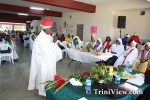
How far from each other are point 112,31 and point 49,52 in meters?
4.79

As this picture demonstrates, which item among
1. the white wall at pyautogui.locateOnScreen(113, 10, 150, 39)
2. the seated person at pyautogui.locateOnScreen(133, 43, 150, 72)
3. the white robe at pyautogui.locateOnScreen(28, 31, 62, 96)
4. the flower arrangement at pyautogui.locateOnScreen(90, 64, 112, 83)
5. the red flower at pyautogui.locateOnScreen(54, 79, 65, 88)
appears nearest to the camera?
the red flower at pyautogui.locateOnScreen(54, 79, 65, 88)

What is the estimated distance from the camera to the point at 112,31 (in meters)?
6.62

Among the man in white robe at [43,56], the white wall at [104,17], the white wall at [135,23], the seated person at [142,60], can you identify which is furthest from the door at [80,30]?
the man in white robe at [43,56]

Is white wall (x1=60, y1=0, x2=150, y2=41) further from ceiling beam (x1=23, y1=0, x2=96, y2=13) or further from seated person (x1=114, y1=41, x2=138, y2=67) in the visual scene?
seated person (x1=114, y1=41, x2=138, y2=67)

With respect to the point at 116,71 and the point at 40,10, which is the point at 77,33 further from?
the point at 116,71

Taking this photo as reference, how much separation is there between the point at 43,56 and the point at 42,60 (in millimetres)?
85

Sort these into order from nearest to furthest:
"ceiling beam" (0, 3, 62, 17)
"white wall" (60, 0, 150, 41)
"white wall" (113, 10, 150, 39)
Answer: "white wall" (60, 0, 150, 41) < "white wall" (113, 10, 150, 39) < "ceiling beam" (0, 3, 62, 17)

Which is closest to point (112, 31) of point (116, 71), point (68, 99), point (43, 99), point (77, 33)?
point (77, 33)


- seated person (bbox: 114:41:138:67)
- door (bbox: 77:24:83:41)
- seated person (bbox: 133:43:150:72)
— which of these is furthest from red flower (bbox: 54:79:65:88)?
door (bbox: 77:24:83:41)

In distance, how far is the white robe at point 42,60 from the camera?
2.54 m

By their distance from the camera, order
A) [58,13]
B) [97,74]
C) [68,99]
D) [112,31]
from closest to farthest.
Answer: [68,99], [97,74], [112,31], [58,13]

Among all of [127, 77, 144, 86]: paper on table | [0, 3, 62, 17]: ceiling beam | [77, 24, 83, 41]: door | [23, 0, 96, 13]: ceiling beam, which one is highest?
[0, 3, 62, 17]: ceiling beam

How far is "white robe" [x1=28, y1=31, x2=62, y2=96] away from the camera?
8.34ft

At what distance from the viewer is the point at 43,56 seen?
259 cm
